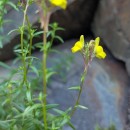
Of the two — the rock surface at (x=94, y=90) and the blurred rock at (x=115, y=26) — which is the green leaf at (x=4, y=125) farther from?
the blurred rock at (x=115, y=26)

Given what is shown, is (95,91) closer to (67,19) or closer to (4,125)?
(67,19)

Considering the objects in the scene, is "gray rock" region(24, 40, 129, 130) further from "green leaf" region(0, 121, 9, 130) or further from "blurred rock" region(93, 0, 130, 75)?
"green leaf" region(0, 121, 9, 130)

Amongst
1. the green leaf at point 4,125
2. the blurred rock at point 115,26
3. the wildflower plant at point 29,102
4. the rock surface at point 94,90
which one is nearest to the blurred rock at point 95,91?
the rock surface at point 94,90

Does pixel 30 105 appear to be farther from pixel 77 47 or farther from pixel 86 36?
pixel 86 36

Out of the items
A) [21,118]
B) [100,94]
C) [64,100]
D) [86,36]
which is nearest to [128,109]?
[100,94]

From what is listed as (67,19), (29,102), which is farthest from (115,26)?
(29,102)

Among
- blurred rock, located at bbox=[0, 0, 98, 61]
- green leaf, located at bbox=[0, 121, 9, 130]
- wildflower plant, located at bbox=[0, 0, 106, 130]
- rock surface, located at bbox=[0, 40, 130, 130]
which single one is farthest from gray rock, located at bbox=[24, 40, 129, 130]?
green leaf, located at bbox=[0, 121, 9, 130]
